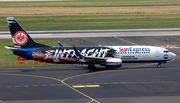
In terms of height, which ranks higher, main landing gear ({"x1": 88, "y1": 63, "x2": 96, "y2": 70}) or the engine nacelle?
the engine nacelle

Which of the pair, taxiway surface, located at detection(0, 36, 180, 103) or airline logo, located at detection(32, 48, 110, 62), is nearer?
taxiway surface, located at detection(0, 36, 180, 103)

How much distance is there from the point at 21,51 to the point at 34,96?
18192 millimetres

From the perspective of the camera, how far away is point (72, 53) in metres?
69.4

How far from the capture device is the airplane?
69.1 meters

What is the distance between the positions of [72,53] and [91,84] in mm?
11851

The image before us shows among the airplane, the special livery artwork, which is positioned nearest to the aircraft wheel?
the airplane

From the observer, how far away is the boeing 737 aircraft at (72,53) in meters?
69.1

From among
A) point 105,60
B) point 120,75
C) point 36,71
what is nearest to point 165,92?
point 120,75

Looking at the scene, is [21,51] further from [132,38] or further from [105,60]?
[132,38]

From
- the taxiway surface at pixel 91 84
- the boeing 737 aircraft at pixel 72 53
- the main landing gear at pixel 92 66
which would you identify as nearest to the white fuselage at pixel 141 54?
the boeing 737 aircraft at pixel 72 53

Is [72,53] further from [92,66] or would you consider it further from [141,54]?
[141,54]

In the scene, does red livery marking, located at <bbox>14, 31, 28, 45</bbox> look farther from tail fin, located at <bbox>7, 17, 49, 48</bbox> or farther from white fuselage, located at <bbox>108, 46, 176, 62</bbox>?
white fuselage, located at <bbox>108, 46, 176, 62</bbox>

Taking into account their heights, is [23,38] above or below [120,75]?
above

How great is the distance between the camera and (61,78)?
6278 cm
